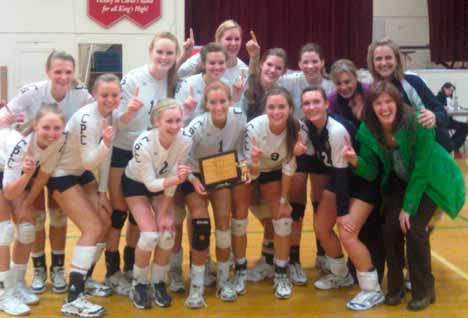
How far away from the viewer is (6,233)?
11.9 ft

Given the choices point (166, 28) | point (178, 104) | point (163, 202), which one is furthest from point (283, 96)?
point (166, 28)

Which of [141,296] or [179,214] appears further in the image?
[179,214]

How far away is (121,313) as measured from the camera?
3621 millimetres

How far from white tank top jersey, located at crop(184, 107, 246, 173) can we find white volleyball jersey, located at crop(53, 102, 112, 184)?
0.54 metres

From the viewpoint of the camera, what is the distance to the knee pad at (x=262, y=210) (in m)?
4.38

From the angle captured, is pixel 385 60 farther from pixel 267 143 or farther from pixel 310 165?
pixel 267 143

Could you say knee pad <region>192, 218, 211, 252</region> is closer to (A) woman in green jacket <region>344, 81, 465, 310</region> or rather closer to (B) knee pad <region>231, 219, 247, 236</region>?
(B) knee pad <region>231, 219, 247, 236</region>

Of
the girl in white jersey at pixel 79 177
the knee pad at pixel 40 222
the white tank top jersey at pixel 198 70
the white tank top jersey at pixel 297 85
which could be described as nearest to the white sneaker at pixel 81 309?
the girl in white jersey at pixel 79 177

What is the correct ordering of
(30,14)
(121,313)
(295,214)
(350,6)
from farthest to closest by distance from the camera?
(350,6) < (30,14) < (295,214) < (121,313)

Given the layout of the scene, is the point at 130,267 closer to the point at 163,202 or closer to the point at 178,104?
the point at 163,202

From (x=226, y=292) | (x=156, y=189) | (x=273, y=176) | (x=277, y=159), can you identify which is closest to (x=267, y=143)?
(x=277, y=159)

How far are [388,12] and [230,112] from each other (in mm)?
10325

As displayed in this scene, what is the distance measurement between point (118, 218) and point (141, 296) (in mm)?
553

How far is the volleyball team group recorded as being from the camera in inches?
142
